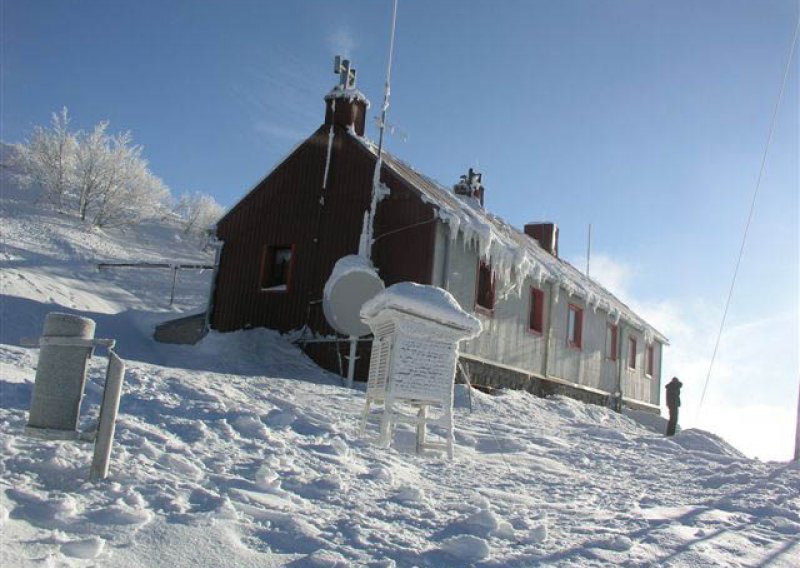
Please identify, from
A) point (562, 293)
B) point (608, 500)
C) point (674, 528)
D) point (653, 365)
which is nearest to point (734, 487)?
point (608, 500)

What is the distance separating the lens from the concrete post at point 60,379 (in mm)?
4898

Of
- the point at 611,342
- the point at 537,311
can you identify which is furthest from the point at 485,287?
the point at 611,342

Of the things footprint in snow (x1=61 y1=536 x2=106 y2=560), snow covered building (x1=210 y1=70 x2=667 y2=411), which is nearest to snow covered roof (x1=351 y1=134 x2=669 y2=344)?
snow covered building (x1=210 y1=70 x2=667 y2=411)

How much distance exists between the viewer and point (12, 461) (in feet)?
15.6

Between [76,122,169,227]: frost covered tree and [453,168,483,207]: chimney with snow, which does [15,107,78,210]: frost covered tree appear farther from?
[453,168,483,207]: chimney with snow

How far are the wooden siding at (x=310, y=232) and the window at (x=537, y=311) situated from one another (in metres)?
4.58

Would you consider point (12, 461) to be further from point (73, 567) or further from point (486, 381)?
point (486, 381)

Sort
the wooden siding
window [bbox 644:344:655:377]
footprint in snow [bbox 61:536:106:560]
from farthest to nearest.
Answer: window [bbox 644:344:655:377], the wooden siding, footprint in snow [bbox 61:536:106:560]

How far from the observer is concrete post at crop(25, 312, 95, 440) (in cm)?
490

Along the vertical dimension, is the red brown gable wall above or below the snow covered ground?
above

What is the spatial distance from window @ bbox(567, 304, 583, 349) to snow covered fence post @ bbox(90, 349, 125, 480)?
53.3 feet

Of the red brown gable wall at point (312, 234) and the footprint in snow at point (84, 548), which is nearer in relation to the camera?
the footprint in snow at point (84, 548)

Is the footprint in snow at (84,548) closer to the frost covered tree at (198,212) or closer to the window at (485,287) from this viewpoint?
the window at (485,287)

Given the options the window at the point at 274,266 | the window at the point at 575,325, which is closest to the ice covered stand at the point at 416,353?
the window at the point at 274,266
